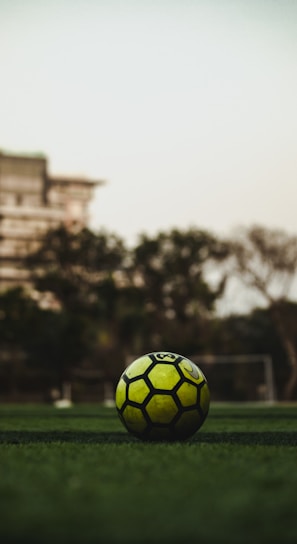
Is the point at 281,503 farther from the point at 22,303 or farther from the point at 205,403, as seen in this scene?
the point at 22,303

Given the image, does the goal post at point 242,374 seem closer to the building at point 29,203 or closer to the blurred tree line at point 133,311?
the blurred tree line at point 133,311

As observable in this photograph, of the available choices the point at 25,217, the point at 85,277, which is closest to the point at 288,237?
the point at 85,277

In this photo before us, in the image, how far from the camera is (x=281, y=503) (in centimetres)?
293

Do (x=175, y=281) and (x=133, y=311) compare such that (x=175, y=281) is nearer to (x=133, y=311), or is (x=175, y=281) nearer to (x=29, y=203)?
→ (x=133, y=311)

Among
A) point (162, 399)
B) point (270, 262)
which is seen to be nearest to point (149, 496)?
point (162, 399)

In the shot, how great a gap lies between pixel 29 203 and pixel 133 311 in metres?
53.5

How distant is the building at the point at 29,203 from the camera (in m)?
85.3

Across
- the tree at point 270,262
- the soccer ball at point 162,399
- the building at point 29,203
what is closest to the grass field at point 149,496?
the soccer ball at point 162,399

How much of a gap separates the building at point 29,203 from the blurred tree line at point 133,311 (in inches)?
1386

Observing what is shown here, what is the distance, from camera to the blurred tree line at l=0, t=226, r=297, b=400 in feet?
127

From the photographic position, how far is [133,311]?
41.0m

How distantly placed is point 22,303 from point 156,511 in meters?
38.2

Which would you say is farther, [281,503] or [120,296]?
[120,296]

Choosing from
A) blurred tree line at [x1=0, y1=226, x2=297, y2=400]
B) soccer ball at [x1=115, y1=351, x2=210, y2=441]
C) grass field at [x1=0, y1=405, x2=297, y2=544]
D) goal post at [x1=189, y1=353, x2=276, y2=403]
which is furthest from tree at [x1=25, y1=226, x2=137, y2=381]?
grass field at [x1=0, y1=405, x2=297, y2=544]
